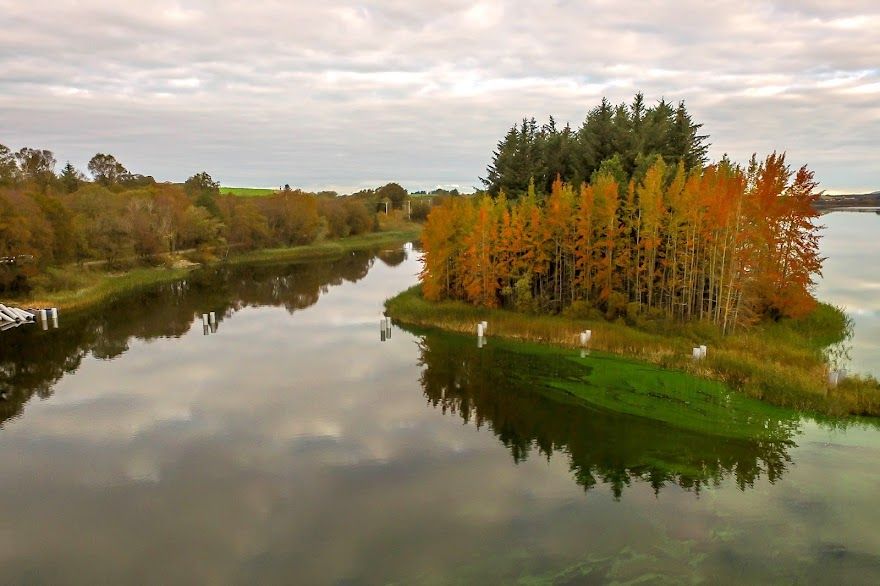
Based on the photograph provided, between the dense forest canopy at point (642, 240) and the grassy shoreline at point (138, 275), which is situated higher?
the dense forest canopy at point (642, 240)

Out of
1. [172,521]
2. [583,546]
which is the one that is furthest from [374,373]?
[583,546]

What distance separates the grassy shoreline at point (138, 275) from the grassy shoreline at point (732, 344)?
30.3 meters

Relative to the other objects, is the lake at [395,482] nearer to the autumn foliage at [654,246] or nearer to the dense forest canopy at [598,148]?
the autumn foliage at [654,246]

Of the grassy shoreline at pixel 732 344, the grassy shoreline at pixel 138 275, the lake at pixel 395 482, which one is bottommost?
the lake at pixel 395 482

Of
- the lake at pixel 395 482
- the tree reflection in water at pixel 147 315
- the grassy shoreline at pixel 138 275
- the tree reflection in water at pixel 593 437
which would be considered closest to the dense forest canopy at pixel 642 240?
the lake at pixel 395 482

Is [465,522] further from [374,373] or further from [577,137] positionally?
[577,137]

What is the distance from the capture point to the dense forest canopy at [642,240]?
38812 mm

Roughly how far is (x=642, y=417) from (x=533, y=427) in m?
4.96

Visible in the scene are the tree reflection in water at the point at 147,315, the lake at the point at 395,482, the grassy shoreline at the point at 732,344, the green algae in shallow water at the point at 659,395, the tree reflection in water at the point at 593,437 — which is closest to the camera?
the lake at the point at 395,482

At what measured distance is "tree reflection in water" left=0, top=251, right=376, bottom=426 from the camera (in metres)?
35.3

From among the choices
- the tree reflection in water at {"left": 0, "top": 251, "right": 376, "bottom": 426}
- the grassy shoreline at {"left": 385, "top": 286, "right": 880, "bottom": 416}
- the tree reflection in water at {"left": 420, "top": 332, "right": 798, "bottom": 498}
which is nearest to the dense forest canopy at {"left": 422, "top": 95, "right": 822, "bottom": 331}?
the grassy shoreline at {"left": 385, "top": 286, "right": 880, "bottom": 416}

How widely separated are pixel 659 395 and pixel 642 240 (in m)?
16.5

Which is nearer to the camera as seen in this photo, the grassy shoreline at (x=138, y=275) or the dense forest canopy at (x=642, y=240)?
the dense forest canopy at (x=642, y=240)

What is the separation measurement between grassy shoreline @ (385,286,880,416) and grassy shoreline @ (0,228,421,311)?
30.3 m
